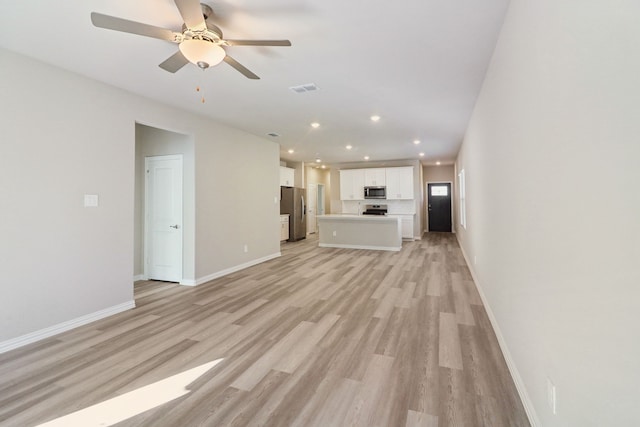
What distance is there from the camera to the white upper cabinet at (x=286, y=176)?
8.77 metres

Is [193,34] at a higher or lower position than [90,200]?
higher

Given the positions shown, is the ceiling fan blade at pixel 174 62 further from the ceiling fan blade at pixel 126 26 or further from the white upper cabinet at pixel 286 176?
the white upper cabinet at pixel 286 176

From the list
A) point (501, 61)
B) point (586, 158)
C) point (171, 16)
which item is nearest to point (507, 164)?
point (501, 61)

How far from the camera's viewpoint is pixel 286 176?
355 inches

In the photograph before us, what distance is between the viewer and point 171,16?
2.19m

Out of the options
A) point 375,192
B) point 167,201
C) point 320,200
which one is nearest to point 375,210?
point 375,192

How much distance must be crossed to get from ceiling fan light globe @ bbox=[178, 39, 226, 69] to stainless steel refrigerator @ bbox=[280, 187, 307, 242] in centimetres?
665

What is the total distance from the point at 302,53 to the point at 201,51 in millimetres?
945

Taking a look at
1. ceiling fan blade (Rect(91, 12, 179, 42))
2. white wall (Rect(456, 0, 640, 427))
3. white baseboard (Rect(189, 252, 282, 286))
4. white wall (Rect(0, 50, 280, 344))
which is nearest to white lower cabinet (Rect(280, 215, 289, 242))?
white baseboard (Rect(189, 252, 282, 286))

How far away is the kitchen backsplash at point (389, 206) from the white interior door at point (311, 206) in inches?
53.6

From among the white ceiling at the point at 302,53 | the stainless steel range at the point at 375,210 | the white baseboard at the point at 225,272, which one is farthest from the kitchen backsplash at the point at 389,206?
the white ceiling at the point at 302,53

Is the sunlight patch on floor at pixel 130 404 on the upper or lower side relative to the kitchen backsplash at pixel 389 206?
lower

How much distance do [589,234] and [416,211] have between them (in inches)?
338

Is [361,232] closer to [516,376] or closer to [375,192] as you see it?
[375,192]
